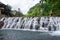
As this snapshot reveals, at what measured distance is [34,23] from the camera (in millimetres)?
31578

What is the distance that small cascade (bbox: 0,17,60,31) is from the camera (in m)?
29.5

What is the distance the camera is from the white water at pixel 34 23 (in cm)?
2934

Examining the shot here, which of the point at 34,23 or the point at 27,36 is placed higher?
the point at 34,23

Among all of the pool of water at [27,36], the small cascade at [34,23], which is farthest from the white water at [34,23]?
the pool of water at [27,36]

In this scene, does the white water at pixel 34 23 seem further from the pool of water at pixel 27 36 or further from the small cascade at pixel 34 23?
the pool of water at pixel 27 36

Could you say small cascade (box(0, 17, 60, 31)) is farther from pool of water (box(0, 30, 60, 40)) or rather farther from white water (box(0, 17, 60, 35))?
pool of water (box(0, 30, 60, 40))

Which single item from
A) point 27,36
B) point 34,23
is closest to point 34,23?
point 34,23

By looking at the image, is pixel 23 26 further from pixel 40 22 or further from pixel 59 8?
pixel 59 8

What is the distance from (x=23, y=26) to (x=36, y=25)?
2310mm

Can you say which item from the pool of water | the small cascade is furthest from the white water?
the pool of water

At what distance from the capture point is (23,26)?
32250 mm

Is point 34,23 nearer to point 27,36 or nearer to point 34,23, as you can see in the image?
point 34,23

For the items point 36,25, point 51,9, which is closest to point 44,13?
point 51,9

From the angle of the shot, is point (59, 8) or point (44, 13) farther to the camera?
point (44, 13)
